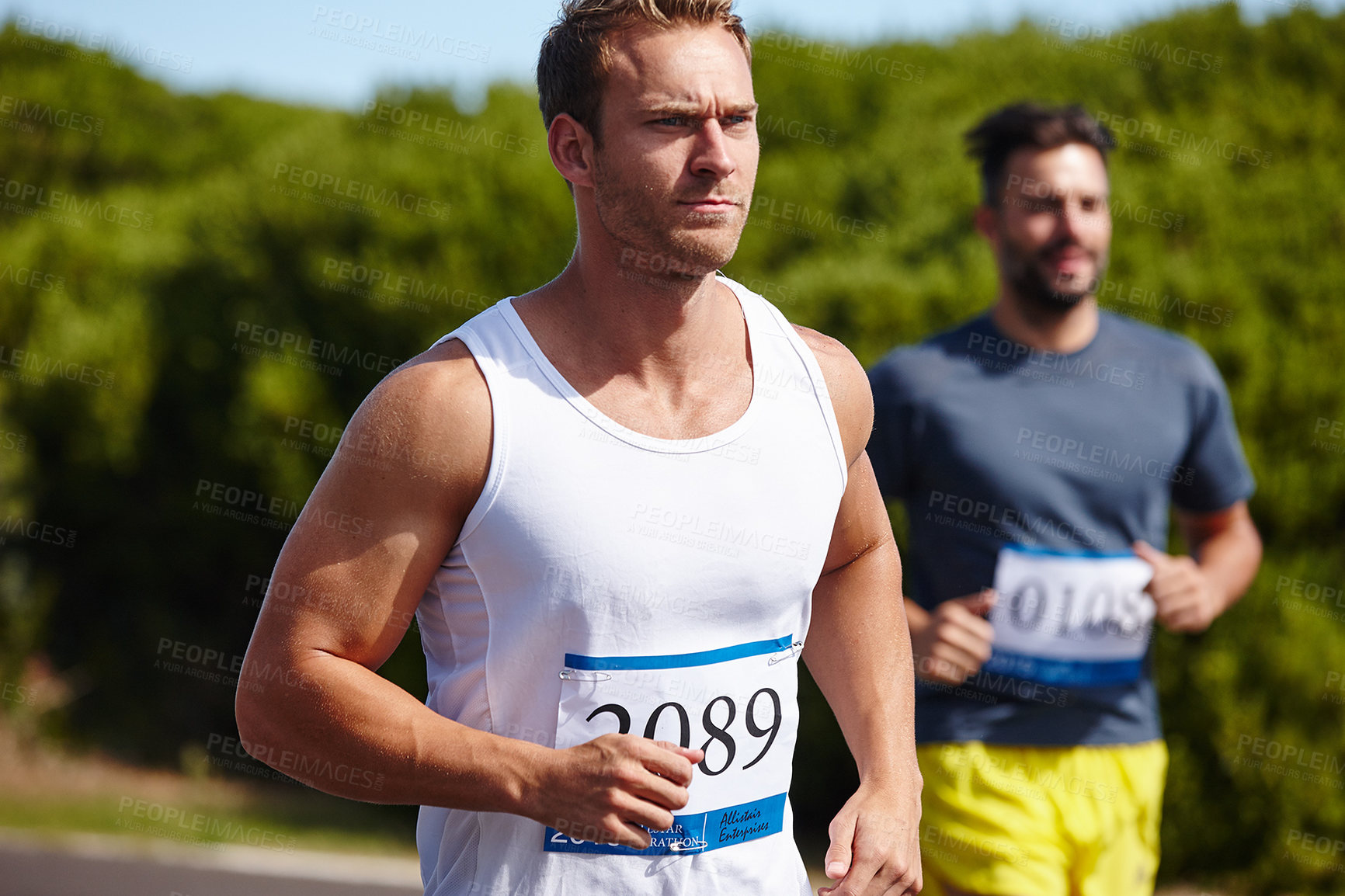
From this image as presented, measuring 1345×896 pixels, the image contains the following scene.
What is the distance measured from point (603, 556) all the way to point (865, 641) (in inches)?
25.5

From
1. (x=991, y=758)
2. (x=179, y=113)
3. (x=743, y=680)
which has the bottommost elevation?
(x=991, y=758)

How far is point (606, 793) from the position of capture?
181cm

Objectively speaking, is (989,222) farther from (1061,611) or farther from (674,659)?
(674,659)

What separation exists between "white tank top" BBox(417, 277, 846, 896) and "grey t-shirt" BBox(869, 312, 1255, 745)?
4.76ft

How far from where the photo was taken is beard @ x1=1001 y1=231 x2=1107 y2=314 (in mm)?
3586

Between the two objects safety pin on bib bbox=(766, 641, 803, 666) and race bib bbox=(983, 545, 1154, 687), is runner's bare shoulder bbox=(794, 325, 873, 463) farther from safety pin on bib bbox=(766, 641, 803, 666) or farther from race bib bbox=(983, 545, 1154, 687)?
race bib bbox=(983, 545, 1154, 687)

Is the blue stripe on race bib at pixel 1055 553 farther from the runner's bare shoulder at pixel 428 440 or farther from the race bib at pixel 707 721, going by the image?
the runner's bare shoulder at pixel 428 440

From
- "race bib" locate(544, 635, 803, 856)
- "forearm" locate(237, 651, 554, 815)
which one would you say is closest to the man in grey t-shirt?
"race bib" locate(544, 635, 803, 856)

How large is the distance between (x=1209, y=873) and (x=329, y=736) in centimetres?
529

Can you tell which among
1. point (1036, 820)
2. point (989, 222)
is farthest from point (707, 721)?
point (989, 222)

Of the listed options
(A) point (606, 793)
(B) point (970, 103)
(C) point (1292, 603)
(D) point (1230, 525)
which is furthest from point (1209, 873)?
(B) point (970, 103)

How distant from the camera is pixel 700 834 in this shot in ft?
6.53

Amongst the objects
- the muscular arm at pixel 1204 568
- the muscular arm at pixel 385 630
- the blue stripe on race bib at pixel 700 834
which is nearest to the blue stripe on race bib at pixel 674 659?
the muscular arm at pixel 385 630

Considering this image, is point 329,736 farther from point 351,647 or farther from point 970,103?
point 970,103
